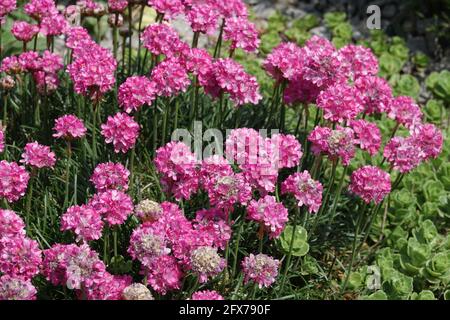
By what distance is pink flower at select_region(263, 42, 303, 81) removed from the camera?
3.47 m

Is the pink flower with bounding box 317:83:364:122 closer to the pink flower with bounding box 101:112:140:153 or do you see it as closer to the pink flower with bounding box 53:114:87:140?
the pink flower with bounding box 101:112:140:153

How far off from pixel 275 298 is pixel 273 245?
30 centimetres

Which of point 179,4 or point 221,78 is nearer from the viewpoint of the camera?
point 221,78

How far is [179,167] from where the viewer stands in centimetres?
287

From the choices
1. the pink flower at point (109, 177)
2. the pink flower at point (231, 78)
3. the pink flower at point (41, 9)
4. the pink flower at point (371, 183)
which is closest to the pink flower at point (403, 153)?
the pink flower at point (371, 183)

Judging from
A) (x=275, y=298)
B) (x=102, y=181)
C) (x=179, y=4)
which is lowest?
(x=275, y=298)

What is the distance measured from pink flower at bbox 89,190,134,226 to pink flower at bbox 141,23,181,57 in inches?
36.2

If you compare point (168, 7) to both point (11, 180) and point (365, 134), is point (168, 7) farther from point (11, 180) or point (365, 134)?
point (11, 180)

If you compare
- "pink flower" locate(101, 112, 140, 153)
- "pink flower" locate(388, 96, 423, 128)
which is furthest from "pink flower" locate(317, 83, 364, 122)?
"pink flower" locate(101, 112, 140, 153)

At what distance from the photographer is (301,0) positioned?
6.00m

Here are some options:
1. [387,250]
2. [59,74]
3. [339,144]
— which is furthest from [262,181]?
[59,74]

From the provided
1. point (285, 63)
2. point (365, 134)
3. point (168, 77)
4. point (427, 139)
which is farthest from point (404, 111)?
point (168, 77)
